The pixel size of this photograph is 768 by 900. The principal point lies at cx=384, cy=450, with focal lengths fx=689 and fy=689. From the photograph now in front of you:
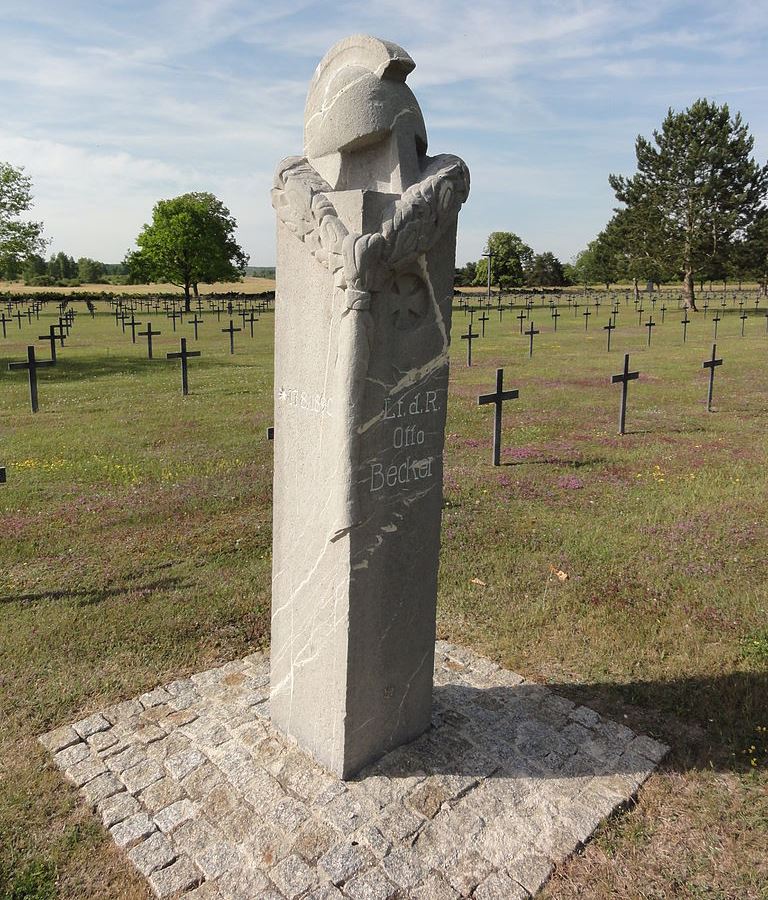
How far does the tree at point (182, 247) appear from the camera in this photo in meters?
57.1

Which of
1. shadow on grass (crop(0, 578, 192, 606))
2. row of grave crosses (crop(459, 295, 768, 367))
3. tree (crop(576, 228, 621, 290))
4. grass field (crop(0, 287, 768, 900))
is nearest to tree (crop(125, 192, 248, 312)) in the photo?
row of grave crosses (crop(459, 295, 768, 367))

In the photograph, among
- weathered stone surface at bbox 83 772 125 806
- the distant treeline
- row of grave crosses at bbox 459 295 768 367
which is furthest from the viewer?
the distant treeline

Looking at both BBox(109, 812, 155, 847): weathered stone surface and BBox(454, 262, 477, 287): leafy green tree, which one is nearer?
BBox(109, 812, 155, 847): weathered stone surface

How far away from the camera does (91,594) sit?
6.41 m

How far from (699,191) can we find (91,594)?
48.5m

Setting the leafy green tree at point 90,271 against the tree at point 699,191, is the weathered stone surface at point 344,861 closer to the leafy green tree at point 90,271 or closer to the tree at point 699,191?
the tree at point 699,191

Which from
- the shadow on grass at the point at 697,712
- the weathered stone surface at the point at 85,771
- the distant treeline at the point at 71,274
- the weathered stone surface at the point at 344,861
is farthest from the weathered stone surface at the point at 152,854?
the distant treeline at the point at 71,274

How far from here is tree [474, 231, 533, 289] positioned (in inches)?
3738

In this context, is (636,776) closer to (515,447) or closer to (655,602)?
(655,602)

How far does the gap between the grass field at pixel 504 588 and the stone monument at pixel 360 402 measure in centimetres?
132

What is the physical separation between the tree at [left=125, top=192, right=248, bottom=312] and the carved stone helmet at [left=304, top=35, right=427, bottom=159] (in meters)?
55.5

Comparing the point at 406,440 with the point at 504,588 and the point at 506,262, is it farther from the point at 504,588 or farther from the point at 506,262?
the point at 506,262

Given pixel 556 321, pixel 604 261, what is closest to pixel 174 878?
pixel 556 321

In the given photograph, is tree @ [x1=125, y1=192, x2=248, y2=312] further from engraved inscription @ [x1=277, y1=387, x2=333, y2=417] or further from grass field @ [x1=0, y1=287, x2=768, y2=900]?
engraved inscription @ [x1=277, y1=387, x2=333, y2=417]
